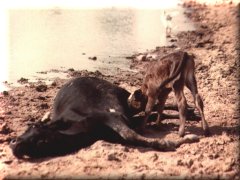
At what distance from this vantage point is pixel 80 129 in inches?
240

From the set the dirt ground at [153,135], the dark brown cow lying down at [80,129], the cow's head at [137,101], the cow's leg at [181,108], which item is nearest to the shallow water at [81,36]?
the dirt ground at [153,135]

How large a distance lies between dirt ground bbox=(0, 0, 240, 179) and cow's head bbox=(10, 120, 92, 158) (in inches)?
5.2

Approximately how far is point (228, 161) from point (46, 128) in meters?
2.21

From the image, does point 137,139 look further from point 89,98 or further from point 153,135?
point 89,98

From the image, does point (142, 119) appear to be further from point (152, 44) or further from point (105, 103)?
point (152, 44)

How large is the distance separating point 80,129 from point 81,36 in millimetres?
7715

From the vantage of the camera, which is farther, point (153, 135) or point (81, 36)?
point (81, 36)

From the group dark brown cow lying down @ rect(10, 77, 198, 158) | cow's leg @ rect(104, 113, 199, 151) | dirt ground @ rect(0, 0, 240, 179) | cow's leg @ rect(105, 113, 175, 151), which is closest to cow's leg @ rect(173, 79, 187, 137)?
dirt ground @ rect(0, 0, 240, 179)

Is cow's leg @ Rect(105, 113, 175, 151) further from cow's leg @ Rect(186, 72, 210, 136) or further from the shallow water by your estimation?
the shallow water

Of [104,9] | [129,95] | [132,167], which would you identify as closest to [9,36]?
[104,9]

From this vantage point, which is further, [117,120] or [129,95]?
[129,95]

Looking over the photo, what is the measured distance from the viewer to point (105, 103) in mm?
6590

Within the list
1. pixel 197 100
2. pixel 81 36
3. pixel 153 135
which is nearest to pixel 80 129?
pixel 153 135

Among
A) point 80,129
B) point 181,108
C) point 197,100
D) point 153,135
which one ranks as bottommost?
point 153,135
